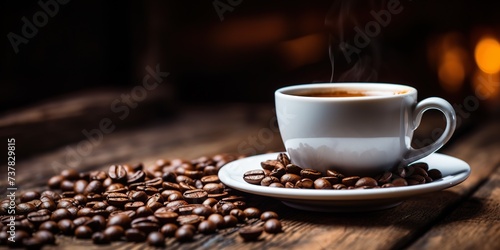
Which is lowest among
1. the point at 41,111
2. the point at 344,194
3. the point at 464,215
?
the point at 464,215

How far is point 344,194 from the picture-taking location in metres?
1.01

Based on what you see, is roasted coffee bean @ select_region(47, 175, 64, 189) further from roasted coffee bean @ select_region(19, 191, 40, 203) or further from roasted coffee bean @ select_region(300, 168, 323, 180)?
roasted coffee bean @ select_region(300, 168, 323, 180)

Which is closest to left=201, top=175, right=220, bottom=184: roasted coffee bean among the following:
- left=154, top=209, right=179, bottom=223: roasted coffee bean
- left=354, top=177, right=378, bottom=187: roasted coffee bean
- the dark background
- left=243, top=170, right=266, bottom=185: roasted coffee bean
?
left=243, top=170, right=266, bottom=185: roasted coffee bean

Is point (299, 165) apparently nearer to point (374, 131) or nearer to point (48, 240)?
point (374, 131)

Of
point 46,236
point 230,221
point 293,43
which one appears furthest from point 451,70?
point 46,236

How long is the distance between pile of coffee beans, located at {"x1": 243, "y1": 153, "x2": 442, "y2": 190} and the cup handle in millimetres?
22

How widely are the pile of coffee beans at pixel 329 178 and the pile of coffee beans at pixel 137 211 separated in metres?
0.06

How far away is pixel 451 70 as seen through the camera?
11.3ft

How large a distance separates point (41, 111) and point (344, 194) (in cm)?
143

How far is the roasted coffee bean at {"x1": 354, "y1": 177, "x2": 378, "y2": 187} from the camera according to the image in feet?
3.54

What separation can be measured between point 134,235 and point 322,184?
344 millimetres

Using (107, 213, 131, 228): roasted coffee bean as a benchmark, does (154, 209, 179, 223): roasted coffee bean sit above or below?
below

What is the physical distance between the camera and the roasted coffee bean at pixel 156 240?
38.6 inches

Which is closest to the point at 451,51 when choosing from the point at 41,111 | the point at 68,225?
the point at 41,111
